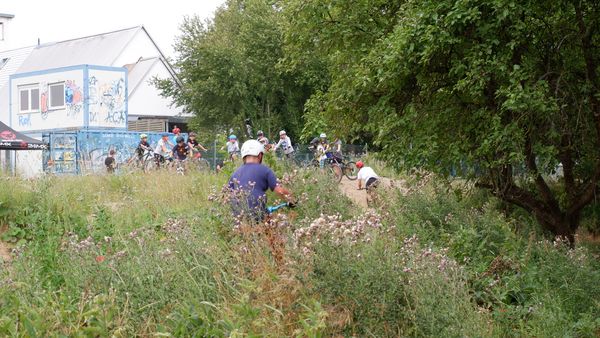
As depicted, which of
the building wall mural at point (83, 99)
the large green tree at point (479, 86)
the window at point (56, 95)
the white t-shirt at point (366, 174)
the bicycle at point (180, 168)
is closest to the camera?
the large green tree at point (479, 86)

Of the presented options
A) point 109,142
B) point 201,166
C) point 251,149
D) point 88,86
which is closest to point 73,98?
point 88,86

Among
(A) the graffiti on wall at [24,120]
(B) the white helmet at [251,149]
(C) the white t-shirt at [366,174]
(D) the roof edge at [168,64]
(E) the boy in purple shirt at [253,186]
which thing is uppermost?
(D) the roof edge at [168,64]

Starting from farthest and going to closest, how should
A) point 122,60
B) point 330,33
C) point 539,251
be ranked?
1. point 122,60
2. point 330,33
3. point 539,251

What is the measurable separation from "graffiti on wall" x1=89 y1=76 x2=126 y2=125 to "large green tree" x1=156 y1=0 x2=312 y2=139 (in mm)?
6915

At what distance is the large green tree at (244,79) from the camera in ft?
134

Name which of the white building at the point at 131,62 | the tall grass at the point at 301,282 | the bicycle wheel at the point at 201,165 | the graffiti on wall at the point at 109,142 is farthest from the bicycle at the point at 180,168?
the white building at the point at 131,62

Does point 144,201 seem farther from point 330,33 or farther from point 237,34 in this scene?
point 237,34

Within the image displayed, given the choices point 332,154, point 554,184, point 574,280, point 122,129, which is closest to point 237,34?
point 122,129

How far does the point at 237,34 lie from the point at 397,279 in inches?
1567

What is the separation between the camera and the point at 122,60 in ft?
162

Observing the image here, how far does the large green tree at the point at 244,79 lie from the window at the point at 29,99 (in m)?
7.51

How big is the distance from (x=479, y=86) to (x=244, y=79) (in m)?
31.0

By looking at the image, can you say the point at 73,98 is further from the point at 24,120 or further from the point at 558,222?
the point at 558,222

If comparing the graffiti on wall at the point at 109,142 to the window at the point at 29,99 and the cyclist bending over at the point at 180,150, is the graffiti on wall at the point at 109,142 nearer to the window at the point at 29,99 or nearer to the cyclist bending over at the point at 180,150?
the window at the point at 29,99
